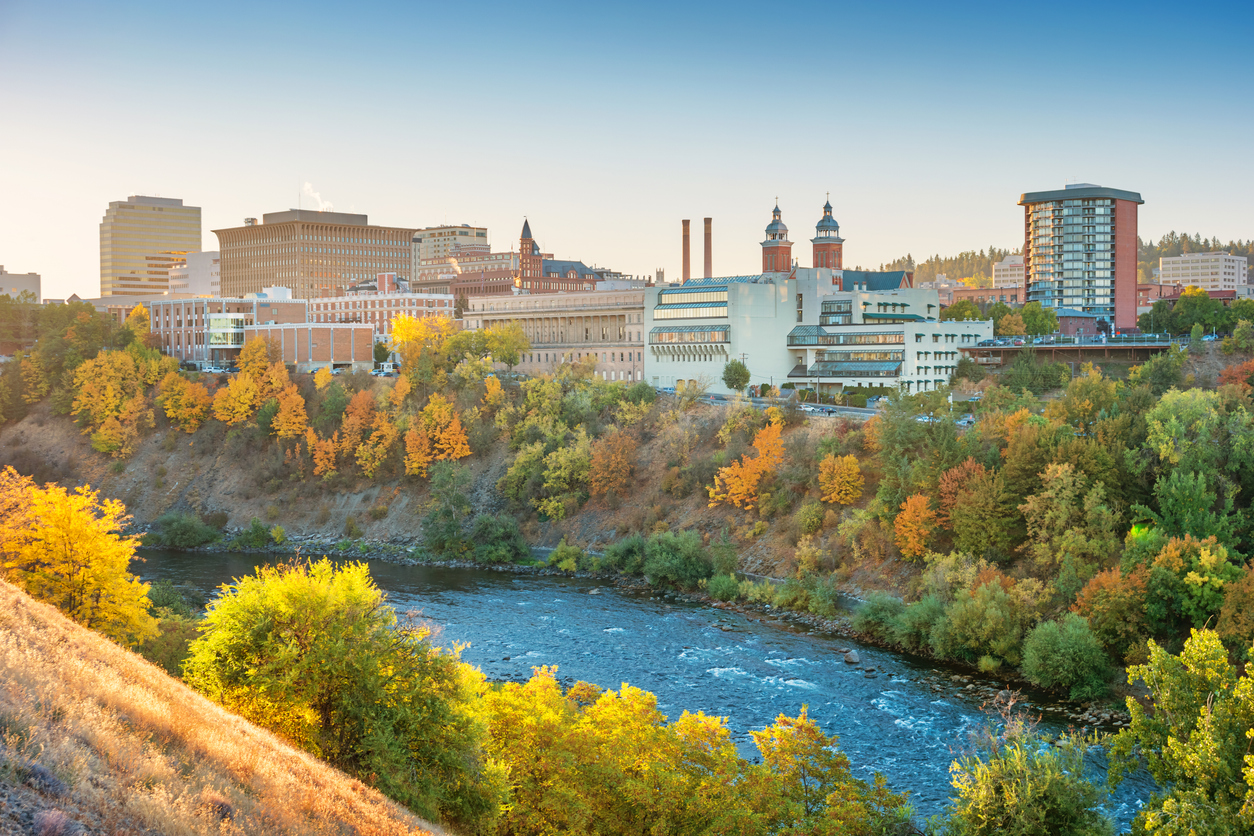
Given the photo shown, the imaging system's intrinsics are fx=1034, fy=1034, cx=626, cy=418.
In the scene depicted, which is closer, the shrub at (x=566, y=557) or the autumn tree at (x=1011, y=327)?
the shrub at (x=566, y=557)

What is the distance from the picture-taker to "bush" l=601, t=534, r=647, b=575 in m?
72.7

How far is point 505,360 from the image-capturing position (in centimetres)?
11394

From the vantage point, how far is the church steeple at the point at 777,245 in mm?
130500

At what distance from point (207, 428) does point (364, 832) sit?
98138 millimetres

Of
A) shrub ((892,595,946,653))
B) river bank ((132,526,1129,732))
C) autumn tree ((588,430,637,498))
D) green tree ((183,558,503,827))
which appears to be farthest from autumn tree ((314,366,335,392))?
green tree ((183,558,503,827))

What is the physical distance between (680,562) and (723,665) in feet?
58.7

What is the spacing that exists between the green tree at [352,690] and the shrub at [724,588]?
39314mm

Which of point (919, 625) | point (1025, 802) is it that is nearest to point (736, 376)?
point (919, 625)

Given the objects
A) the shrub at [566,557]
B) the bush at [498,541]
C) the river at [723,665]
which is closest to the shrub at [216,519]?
the river at [723,665]

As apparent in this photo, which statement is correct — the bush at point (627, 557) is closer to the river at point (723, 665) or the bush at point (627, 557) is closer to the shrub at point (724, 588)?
the river at point (723, 665)

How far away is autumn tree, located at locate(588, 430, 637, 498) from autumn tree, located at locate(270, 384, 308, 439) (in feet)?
113

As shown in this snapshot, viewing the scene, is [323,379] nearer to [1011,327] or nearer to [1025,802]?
[1011,327]

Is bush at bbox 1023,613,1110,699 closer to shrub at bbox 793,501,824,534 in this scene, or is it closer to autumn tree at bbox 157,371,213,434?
shrub at bbox 793,501,824,534

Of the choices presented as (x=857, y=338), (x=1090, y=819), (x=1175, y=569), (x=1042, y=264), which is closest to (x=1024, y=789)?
(x=1090, y=819)
